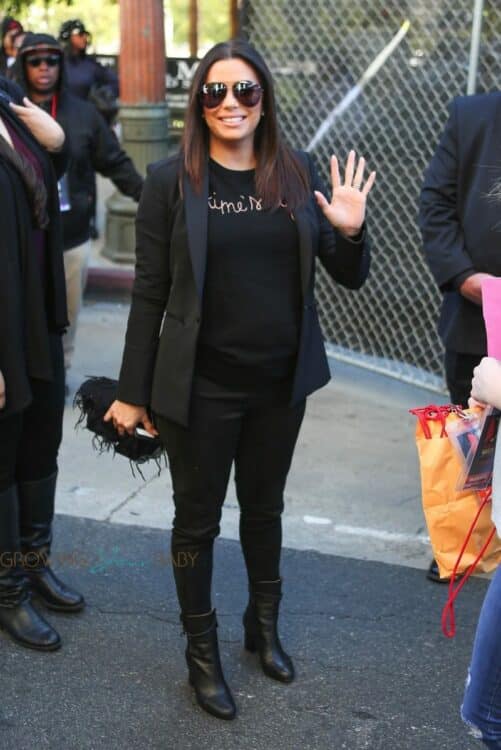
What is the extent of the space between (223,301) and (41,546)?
127cm

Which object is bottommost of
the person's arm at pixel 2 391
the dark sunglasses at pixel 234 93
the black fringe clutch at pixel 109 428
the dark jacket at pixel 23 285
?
the black fringe clutch at pixel 109 428

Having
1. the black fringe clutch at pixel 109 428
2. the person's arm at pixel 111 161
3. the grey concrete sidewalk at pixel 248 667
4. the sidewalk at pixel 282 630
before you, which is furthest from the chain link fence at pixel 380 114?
the black fringe clutch at pixel 109 428

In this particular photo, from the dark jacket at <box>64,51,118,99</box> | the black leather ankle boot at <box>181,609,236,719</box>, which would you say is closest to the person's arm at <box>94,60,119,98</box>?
the dark jacket at <box>64,51,118,99</box>

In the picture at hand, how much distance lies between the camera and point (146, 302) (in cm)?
316

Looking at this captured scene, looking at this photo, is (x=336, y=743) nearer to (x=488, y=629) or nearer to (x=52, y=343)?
(x=488, y=629)

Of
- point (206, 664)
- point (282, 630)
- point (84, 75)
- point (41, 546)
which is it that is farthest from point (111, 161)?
point (84, 75)

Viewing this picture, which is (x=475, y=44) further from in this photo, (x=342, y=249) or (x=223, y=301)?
(x=223, y=301)

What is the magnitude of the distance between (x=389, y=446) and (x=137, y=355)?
264 centimetres

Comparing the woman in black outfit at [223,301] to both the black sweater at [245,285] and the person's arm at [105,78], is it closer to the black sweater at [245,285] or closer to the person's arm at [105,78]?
the black sweater at [245,285]

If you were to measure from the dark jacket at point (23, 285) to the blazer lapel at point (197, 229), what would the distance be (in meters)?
0.62

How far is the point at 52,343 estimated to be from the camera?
362cm

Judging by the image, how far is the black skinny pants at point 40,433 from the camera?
359cm

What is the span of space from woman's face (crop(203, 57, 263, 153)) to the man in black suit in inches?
40.1

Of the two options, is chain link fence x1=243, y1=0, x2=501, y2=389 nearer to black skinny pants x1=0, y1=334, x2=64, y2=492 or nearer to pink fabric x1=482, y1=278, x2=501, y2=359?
black skinny pants x1=0, y1=334, x2=64, y2=492
